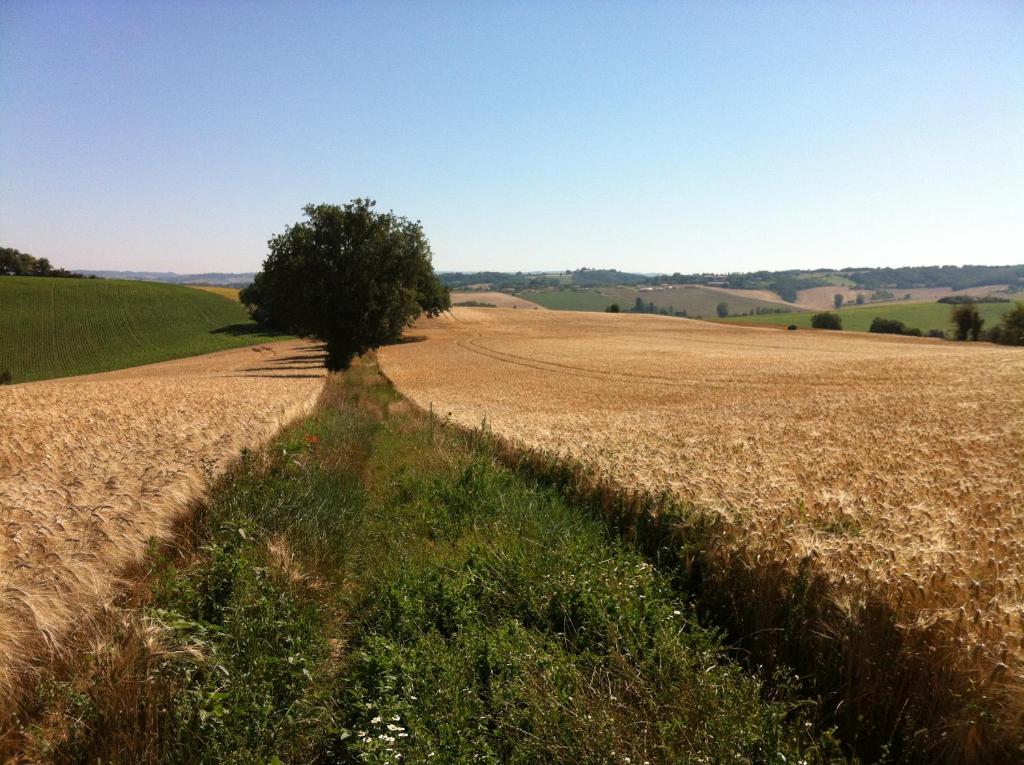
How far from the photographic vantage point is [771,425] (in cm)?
1280

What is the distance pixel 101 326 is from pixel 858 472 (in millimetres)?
86799

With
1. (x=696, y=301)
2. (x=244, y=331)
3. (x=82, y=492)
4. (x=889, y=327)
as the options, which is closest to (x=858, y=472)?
(x=82, y=492)

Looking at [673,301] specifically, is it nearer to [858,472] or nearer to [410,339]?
[410,339]

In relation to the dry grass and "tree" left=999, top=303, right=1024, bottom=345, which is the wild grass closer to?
the dry grass

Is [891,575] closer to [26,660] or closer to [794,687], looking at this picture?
[794,687]

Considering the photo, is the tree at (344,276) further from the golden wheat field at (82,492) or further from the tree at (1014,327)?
the tree at (1014,327)

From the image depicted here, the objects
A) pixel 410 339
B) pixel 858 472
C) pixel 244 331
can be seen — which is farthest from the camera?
pixel 244 331

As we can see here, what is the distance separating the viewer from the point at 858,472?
783cm

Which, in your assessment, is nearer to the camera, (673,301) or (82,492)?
(82,492)

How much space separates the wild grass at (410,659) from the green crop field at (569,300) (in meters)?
153

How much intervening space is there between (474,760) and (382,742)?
0.59 m

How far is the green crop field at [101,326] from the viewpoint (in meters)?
61.2

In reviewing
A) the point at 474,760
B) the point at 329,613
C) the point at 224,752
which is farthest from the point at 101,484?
the point at 474,760

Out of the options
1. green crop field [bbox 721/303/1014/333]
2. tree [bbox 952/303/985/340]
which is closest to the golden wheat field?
tree [bbox 952/303/985/340]
